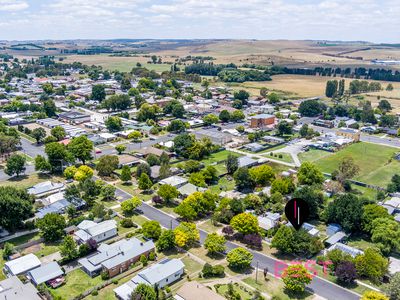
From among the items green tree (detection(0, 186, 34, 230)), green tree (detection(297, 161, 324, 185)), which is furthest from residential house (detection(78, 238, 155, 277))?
green tree (detection(297, 161, 324, 185))

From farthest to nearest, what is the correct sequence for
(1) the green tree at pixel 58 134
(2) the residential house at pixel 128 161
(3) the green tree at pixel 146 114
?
(3) the green tree at pixel 146 114 < (1) the green tree at pixel 58 134 < (2) the residential house at pixel 128 161

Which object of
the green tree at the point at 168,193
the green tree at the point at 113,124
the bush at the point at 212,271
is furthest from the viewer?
the green tree at the point at 113,124

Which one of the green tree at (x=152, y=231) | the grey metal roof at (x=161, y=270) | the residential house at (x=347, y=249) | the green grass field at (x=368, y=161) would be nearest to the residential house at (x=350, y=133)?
the green grass field at (x=368, y=161)

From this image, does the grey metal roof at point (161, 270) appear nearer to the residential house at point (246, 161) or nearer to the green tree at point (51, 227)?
the green tree at point (51, 227)

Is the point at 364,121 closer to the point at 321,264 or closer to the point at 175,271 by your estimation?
the point at 321,264

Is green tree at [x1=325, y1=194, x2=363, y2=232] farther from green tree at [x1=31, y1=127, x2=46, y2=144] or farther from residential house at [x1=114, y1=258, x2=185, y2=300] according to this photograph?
green tree at [x1=31, y1=127, x2=46, y2=144]

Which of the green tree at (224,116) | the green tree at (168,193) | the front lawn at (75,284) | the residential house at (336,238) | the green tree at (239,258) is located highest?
the green tree at (224,116)

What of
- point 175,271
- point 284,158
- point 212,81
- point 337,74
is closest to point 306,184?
point 284,158

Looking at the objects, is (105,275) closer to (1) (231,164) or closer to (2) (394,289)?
(2) (394,289)
